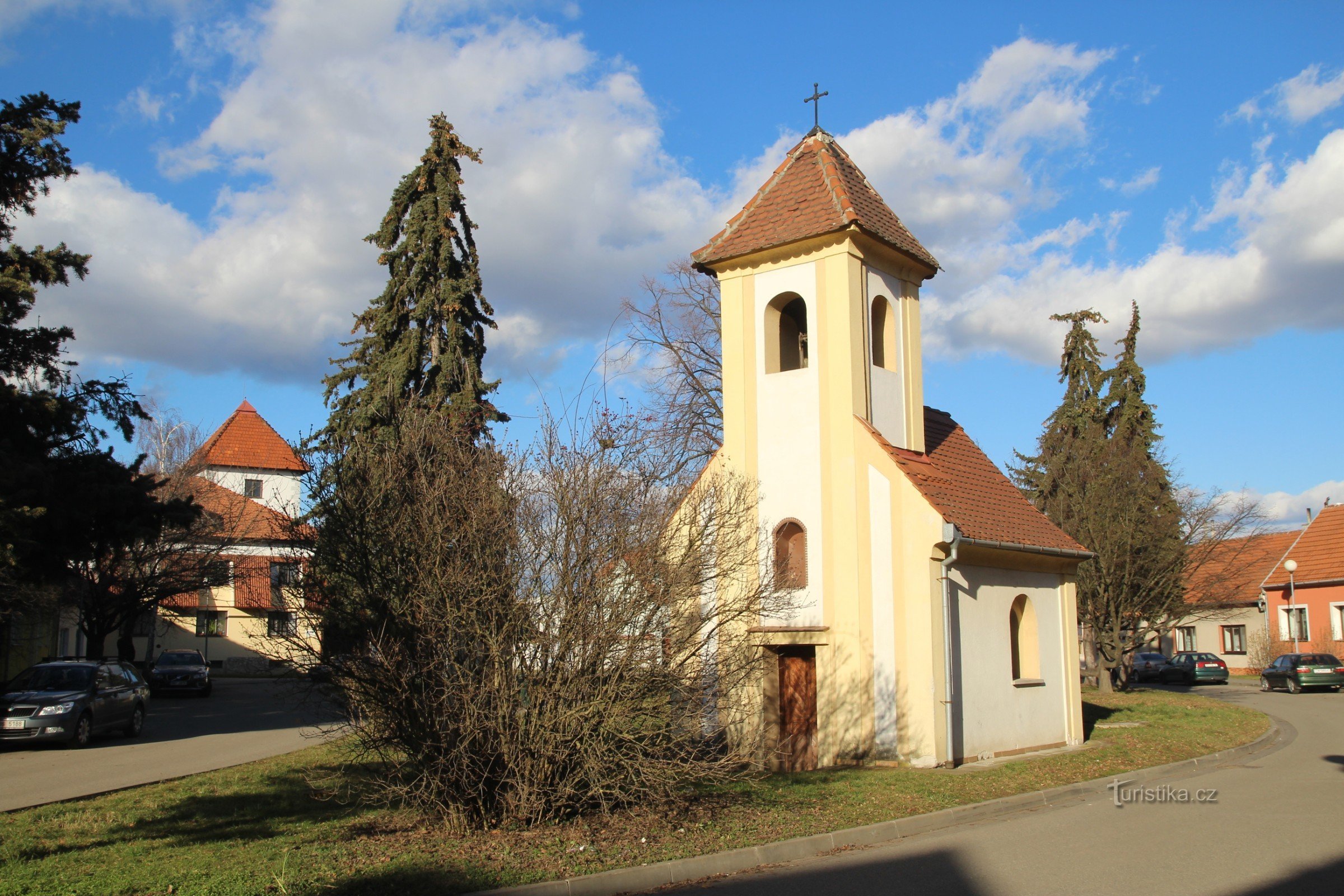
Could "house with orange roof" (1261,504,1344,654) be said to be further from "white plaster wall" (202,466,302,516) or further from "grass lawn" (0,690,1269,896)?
"white plaster wall" (202,466,302,516)

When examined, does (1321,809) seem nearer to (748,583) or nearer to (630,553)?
(748,583)

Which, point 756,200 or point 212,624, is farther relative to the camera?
point 212,624

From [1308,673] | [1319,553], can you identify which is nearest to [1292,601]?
[1319,553]

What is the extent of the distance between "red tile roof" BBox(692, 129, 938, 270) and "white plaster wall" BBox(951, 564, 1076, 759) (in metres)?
5.60

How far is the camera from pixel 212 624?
48.0 metres

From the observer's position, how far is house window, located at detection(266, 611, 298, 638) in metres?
9.28

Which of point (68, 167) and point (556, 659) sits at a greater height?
point (68, 167)

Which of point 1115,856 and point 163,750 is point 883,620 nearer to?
point 1115,856

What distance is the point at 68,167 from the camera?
18.8 meters

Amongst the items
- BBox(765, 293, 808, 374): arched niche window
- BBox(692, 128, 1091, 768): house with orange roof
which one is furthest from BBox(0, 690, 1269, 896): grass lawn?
BBox(765, 293, 808, 374): arched niche window

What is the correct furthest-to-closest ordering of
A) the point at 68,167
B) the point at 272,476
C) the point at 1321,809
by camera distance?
1. the point at 272,476
2. the point at 68,167
3. the point at 1321,809

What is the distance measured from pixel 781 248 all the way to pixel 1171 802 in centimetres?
960

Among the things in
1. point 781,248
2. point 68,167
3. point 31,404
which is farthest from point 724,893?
point 68,167

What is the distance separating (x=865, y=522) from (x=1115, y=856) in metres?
6.81
